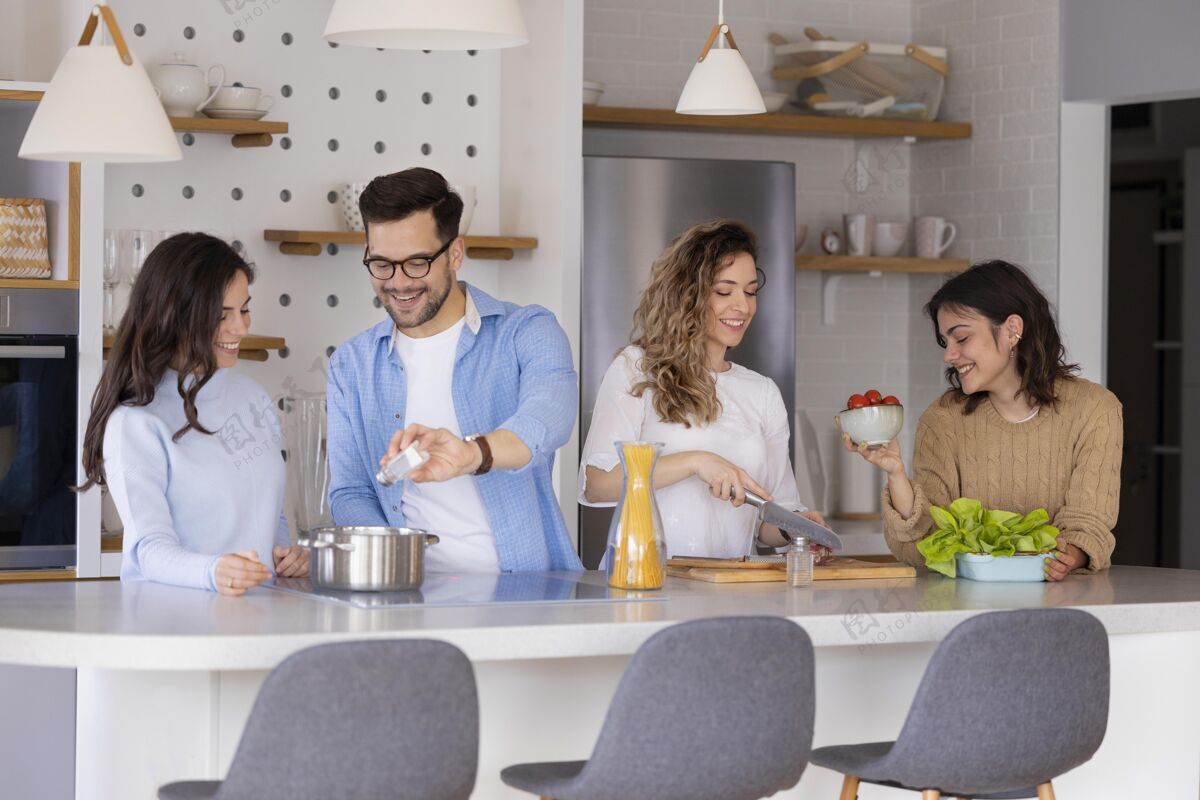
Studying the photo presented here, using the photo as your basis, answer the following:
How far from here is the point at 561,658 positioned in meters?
2.71

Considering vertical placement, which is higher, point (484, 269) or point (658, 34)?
point (658, 34)

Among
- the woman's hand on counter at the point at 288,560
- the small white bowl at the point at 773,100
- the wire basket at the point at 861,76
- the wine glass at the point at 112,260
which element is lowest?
the woman's hand on counter at the point at 288,560

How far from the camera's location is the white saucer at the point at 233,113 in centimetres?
450

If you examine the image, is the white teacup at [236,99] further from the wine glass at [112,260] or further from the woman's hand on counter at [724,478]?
the woman's hand on counter at [724,478]

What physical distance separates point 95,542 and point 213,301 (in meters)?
1.64

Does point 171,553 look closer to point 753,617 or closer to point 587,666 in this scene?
point 587,666

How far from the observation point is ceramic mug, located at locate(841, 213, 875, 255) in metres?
5.79

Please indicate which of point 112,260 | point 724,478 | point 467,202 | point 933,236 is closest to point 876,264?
point 933,236

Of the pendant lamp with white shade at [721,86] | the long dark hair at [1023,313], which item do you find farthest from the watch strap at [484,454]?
the pendant lamp with white shade at [721,86]

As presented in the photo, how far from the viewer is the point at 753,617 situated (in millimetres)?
2311

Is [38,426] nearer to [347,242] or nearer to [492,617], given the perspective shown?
[347,242]

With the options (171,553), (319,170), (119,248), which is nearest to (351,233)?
(319,170)

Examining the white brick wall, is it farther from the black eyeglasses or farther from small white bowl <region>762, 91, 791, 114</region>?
the black eyeglasses

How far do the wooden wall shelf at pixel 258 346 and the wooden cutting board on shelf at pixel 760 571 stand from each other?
1804 millimetres
